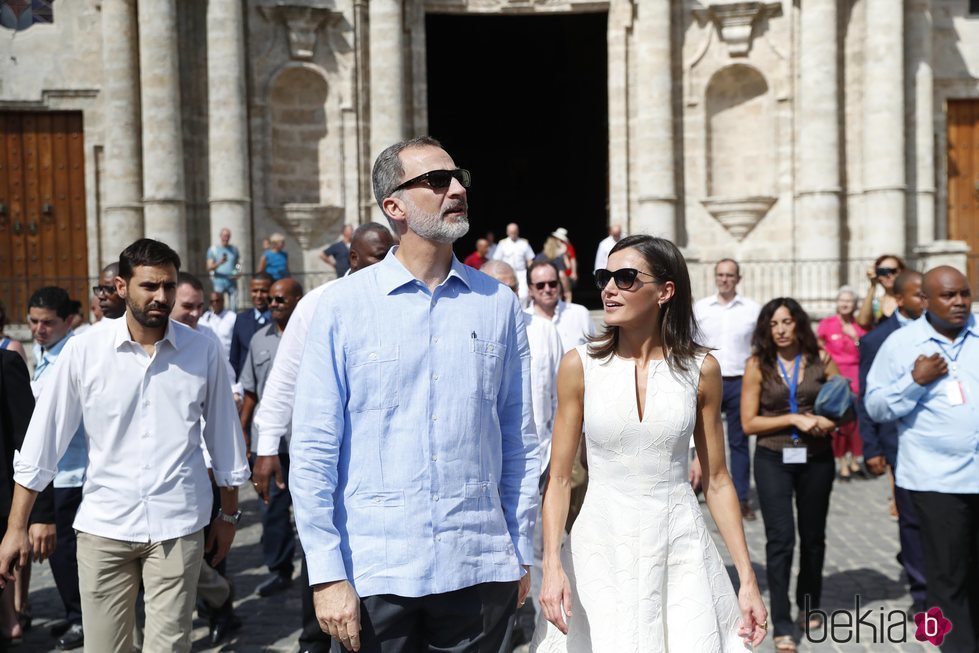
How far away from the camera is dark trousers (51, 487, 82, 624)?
671 cm

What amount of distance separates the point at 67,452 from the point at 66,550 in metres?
0.62

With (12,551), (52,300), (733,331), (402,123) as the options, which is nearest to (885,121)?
(402,123)

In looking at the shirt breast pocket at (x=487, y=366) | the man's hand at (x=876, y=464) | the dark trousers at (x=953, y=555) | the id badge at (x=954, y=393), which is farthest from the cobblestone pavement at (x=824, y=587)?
the shirt breast pocket at (x=487, y=366)

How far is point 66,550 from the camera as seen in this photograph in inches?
268

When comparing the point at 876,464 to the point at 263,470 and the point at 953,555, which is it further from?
the point at 263,470

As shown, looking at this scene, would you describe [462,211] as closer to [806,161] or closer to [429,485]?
[429,485]

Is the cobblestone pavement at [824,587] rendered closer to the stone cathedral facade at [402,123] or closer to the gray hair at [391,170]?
the gray hair at [391,170]

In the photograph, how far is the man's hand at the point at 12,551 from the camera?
179 inches

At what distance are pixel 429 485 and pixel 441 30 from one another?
2568 centimetres

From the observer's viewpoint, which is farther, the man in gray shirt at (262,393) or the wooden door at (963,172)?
the wooden door at (963,172)

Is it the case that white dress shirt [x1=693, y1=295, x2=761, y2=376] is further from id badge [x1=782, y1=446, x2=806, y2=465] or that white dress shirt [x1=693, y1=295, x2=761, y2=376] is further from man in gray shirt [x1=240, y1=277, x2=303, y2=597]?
man in gray shirt [x1=240, y1=277, x2=303, y2=597]

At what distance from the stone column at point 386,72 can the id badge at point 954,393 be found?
13.4 metres

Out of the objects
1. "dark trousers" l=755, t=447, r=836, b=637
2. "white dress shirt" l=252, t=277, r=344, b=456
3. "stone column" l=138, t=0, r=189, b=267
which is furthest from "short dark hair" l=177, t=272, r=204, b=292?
"stone column" l=138, t=0, r=189, b=267

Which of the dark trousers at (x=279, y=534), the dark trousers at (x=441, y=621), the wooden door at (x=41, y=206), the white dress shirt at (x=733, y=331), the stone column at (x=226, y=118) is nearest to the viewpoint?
the dark trousers at (x=441, y=621)
